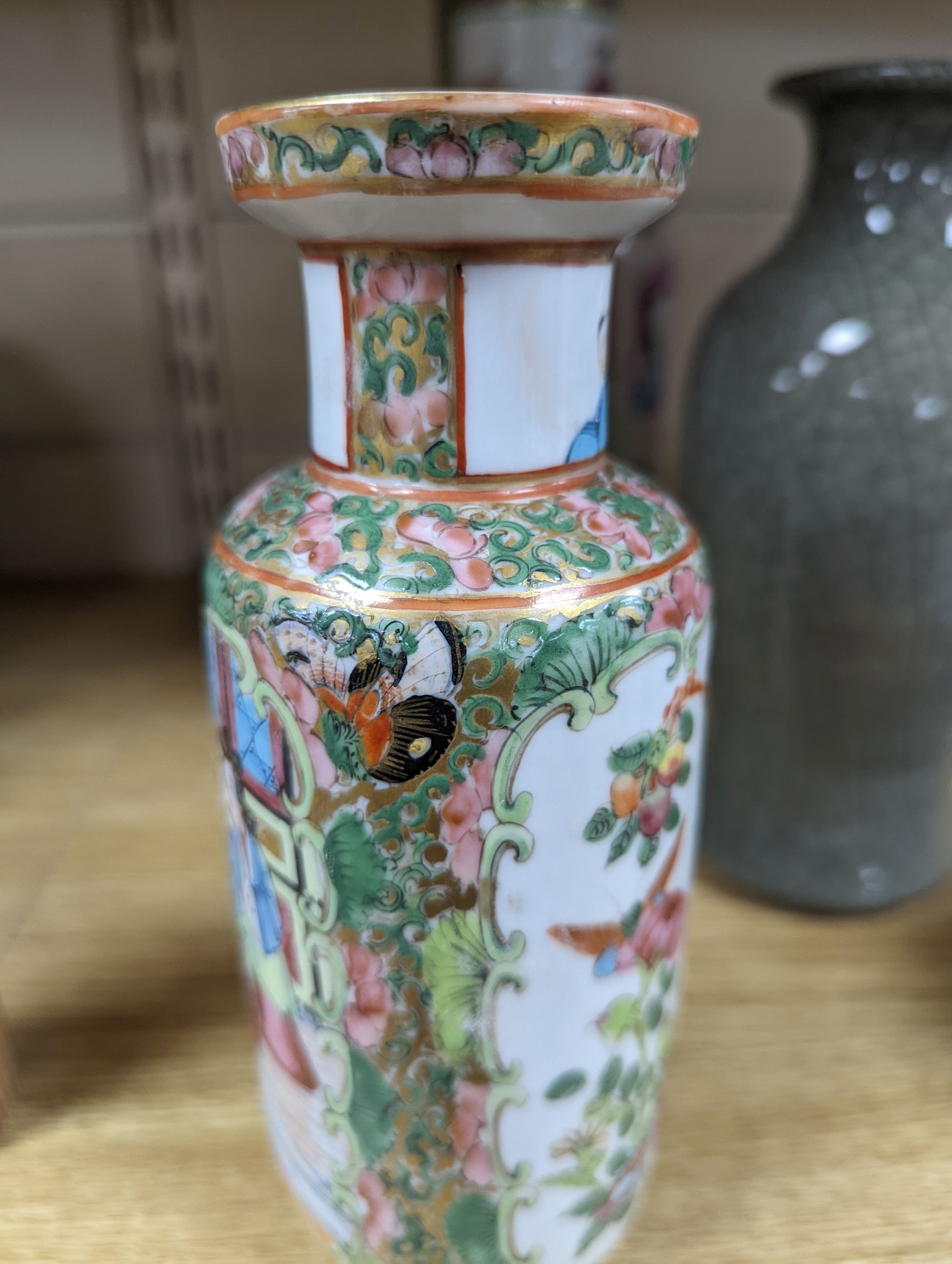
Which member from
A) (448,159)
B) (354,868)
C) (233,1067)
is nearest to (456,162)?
(448,159)

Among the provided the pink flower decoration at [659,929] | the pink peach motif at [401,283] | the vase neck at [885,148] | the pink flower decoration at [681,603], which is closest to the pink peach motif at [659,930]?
the pink flower decoration at [659,929]

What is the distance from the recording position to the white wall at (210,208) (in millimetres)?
797

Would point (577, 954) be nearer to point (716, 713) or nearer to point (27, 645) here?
point (716, 713)

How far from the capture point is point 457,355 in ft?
1.03

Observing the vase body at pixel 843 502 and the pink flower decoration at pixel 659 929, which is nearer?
the pink flower decoration at pixel 659 929

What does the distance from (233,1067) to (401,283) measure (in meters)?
0.39

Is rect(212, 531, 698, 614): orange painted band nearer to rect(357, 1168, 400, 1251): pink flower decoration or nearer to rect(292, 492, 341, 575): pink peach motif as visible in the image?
rect(292, 492, 341, 575): pink peach motif

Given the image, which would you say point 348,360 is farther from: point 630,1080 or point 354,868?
point 630,1080

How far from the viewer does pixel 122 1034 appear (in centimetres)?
52

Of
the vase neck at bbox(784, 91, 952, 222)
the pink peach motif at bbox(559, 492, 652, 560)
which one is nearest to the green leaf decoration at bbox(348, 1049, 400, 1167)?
the pink peach motif at bbox(559, 492, 652, 560)

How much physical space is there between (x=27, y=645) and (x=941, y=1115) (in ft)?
2.59

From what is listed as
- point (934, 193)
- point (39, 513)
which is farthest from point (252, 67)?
point (934, 193)

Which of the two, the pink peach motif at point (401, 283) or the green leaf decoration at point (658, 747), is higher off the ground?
the pink peach motif at point (401, 283)

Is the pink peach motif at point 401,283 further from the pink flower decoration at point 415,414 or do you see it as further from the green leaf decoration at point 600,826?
the green leaf decoration at point 600,826
